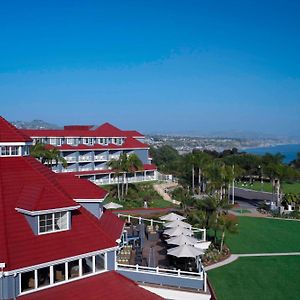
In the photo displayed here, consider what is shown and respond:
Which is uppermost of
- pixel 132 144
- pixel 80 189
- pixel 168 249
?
pixel 132 144

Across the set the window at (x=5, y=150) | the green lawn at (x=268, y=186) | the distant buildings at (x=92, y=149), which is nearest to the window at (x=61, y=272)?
the window at (x=5, y=150)

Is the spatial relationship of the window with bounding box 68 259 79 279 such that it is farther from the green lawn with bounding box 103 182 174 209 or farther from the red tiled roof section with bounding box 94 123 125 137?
the red tiled roof section with bounding box 94 123 125 137

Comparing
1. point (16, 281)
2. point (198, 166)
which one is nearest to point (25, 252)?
point (16, 281)

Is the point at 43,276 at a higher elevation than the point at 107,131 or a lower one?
lower

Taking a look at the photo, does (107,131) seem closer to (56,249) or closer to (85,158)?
(85,158)

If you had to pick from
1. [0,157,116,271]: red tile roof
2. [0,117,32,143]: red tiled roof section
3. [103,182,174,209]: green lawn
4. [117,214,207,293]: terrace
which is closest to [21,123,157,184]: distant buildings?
[103,182,174,209]: green lawn

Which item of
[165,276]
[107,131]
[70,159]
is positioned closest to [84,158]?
[70,159]
